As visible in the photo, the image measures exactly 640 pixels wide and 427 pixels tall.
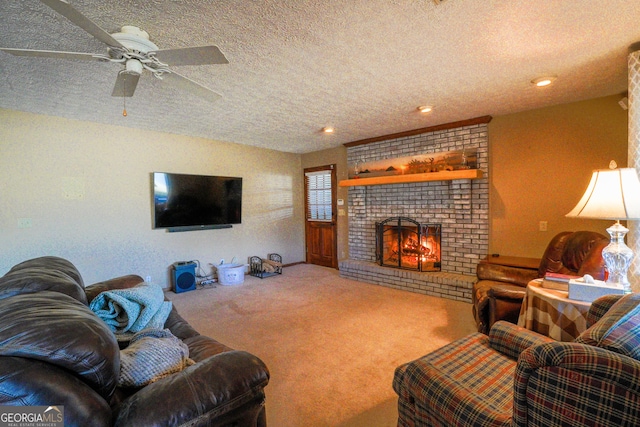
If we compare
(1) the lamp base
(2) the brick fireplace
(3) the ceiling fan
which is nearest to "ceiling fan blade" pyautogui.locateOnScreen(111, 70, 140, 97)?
(3) the ceiling fan

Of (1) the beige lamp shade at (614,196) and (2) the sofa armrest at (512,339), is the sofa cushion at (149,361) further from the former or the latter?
(1) the beige lamp shade at (614,196)

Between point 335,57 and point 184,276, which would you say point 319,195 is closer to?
point 184,276

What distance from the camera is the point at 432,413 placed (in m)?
1.23

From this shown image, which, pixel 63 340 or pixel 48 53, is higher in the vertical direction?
pixel 48 53

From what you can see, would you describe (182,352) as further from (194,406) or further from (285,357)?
(285,357)

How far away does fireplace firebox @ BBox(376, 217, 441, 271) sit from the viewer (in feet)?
14.6

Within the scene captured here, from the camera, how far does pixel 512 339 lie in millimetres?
1531

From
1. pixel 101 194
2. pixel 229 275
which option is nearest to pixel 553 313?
pixel 229 275

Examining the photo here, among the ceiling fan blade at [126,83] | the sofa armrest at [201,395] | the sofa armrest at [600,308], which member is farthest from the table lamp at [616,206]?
the ceiling fan blade at [126,83]

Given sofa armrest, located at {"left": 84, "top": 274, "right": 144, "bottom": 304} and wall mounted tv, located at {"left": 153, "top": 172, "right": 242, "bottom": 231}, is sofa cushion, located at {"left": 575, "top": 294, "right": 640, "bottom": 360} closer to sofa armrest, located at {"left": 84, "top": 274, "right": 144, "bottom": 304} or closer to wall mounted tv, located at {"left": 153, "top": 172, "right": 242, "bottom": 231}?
sofa armrest, located at {"left": 84, "top": 274, "right": 144, "bottom": 304}

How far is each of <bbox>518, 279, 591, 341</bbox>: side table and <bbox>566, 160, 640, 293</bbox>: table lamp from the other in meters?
0.31

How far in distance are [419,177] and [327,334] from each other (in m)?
2.56

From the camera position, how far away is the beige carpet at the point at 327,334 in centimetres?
192

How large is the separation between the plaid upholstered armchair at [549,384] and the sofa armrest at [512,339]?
12cm
